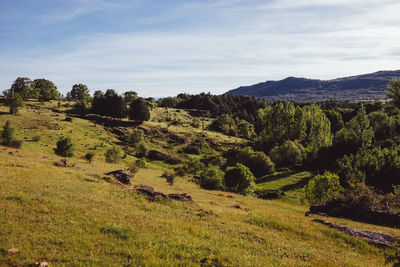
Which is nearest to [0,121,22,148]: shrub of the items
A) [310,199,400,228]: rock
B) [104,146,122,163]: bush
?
[104,146,122,163]: bush

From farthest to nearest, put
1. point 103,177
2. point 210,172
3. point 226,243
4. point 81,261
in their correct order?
point 210,172, point 103,177, point 226,243, point 81,261

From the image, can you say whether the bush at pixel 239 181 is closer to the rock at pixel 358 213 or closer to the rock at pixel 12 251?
A: the rock at pixel 358 213

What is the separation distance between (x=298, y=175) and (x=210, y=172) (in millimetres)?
36156

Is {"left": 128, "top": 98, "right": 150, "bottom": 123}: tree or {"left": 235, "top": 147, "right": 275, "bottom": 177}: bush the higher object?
{"left": 128, "top": 98, "right": 150, "bottom": 123}: tree

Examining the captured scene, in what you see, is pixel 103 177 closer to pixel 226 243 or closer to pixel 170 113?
pixel 226 243

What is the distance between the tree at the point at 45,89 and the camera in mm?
135625

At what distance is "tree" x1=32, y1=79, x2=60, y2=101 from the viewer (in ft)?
445

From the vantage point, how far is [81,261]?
10445mm

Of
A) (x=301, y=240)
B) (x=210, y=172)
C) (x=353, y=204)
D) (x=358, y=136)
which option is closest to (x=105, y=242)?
(x=301, y=240)

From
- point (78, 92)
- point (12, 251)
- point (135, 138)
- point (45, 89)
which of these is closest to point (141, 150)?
point (135, 138)

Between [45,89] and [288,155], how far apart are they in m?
135

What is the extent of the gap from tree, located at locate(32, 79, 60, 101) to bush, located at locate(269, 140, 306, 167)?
12553 cm

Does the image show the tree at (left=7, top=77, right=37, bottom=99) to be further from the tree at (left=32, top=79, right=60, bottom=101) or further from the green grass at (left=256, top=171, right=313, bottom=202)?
the green grass at (left=256, top=171, right=313, bottom=202)

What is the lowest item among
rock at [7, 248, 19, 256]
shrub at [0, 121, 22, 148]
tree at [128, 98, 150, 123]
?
rock at [7, 248, 19, 256]
